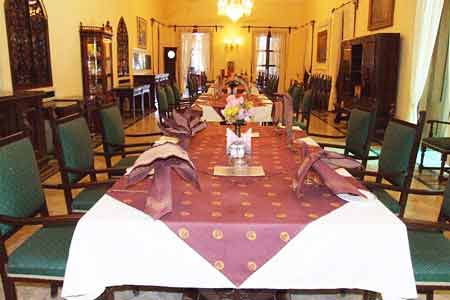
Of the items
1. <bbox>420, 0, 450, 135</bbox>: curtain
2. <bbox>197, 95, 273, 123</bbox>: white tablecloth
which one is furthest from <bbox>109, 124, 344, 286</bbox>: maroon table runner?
<bbox>420, 0, 450, 135</bbox>: curtain

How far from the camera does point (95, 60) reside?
7.40 meters

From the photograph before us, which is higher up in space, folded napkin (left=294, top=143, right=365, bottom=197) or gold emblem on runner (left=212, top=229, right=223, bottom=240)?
folded napkin (left=294, top=143, right=365, bottom=197)

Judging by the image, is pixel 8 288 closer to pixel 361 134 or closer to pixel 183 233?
pixel 183 233

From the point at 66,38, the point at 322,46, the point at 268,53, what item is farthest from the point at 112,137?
the point at 268,53

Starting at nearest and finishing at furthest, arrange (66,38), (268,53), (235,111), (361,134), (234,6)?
(235,111), (361,134), (66,38), (234,6), (268,53)

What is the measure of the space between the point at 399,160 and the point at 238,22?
12655mm

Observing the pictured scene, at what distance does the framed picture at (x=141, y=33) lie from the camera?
11.0 meters

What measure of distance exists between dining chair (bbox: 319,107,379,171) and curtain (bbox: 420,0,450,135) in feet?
11.5

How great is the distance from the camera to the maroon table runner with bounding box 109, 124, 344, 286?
4.66 feet

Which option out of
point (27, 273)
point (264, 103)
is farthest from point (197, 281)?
point (264, 103)

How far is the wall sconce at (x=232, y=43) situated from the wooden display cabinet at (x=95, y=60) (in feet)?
23.5

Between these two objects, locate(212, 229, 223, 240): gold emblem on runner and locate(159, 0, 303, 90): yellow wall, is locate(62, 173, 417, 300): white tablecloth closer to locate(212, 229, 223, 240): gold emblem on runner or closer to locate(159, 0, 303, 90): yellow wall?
locate(212, 229, 223, 240): gold emblem on runner

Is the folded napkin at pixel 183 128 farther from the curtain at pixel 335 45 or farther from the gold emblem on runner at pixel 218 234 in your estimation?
the curtain at pixel 335 45

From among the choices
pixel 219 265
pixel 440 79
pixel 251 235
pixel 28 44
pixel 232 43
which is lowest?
pixel 219 265
